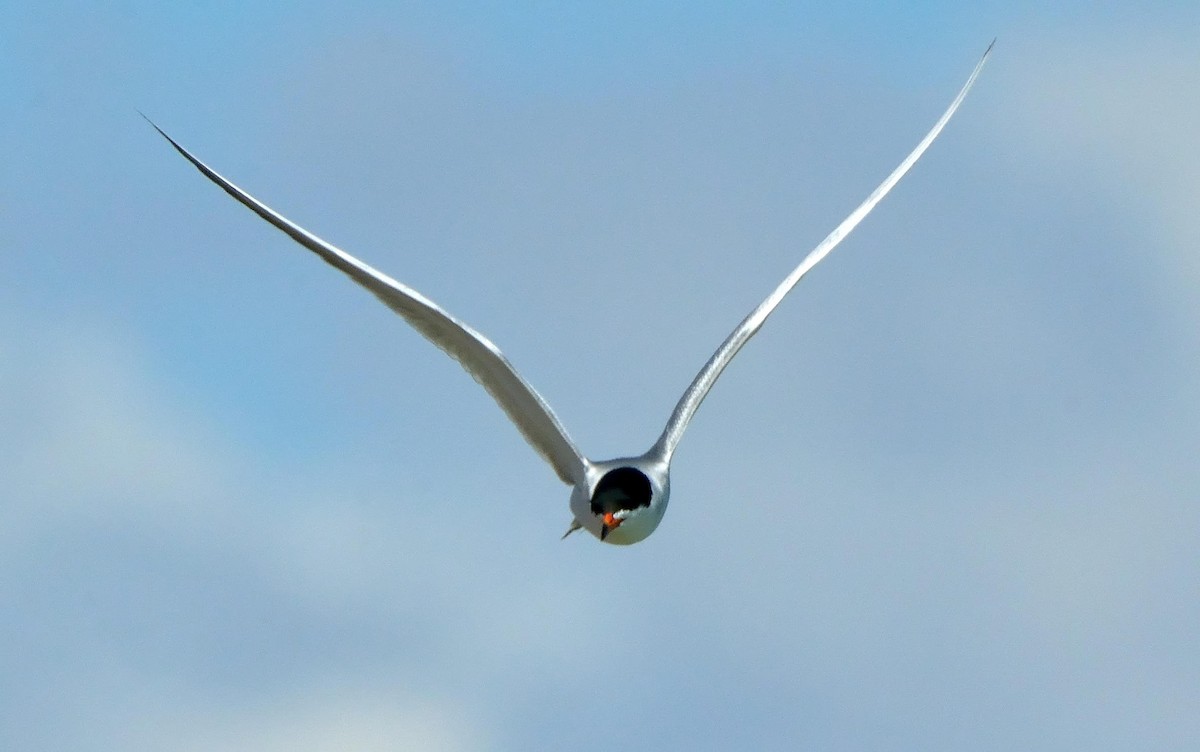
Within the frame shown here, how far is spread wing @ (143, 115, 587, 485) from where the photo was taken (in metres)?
21.1

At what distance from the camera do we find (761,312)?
25.0m

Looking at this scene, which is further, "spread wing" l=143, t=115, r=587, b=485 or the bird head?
the bird head

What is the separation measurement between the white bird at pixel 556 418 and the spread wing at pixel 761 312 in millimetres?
11

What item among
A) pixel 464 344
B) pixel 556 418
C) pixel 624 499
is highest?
pixel 464 344

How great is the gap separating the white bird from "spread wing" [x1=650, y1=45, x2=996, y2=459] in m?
0.01

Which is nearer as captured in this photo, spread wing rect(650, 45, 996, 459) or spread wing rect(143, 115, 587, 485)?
spread wing rect(143, 115, 587, 485)

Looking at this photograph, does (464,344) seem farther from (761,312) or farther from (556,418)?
(761,312)

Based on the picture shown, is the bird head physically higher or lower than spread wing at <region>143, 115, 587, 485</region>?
lower

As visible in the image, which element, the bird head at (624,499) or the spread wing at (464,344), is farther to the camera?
the bird head at (624,499)

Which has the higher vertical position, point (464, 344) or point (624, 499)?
point (464, 344)

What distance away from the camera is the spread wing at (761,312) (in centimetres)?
2403

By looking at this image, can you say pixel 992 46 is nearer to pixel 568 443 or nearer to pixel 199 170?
pixel 568 443

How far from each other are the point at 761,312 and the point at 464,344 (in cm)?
408

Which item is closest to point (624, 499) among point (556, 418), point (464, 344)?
point (556, 418)
